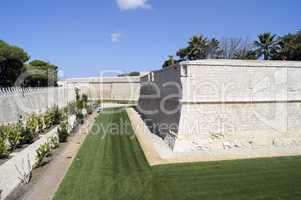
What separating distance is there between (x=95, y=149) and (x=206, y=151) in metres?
4.43

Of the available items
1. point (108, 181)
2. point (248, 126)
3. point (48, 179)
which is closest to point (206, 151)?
point (248, 126)

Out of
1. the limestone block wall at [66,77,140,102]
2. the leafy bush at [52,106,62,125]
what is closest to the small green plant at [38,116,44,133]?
the leafy bush at [52,106,62,125]

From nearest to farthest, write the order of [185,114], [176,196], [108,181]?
[176,196] < [108,181] < [185,114]

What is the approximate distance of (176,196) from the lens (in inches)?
257

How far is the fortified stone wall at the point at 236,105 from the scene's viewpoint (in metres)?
11.7

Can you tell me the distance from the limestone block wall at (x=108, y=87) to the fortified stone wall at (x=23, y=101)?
42.9ft

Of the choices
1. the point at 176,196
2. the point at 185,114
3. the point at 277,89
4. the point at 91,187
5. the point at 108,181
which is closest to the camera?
the point at 176,196

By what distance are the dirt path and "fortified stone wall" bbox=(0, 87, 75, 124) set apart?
481cm

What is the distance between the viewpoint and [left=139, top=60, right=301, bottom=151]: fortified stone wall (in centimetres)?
1174

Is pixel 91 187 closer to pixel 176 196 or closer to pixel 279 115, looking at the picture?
pixel 176 196

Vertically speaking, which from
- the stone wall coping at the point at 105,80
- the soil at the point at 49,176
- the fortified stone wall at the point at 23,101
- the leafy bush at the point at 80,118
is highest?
the stone wall coping at the point at 105,80

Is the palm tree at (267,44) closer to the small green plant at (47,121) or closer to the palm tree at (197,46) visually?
the palm tree at (197,46)

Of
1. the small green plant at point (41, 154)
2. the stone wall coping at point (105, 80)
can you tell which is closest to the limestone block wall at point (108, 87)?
the stone wall coping at point (105, 80)

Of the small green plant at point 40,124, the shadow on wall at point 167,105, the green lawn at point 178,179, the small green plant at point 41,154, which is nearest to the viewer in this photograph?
the green lawn at point 178,179
